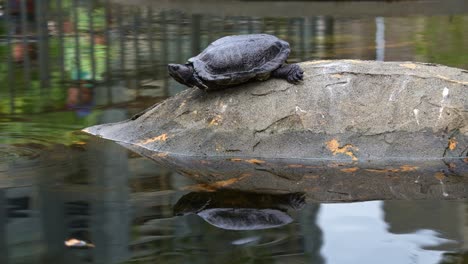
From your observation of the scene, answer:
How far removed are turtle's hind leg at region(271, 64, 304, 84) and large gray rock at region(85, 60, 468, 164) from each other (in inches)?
2.1

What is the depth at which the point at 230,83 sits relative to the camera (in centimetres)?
702

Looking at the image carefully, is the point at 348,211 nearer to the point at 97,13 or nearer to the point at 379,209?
the point at 379,209

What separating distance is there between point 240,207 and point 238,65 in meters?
1.59

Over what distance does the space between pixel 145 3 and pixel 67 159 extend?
31.1ft

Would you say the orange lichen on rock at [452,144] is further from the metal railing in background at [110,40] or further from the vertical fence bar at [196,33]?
the vertical fence bar at [196,33]

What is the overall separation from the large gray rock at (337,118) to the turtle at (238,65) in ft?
0.40

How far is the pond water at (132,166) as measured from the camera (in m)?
4.88

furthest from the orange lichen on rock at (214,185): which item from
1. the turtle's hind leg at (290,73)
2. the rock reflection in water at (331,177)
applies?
the turtle's hind leg at (290,73)

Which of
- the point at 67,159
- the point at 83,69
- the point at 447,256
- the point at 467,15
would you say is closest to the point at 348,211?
the point at 447,256

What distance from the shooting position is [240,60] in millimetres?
6941

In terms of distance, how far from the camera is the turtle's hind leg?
702 cm

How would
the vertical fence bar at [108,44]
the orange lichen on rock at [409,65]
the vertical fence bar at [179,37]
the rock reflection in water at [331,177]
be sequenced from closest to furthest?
the rock reflection in water at [331,177]
the orange lichen on rock at [409,65]
the vertical fence bar at [108,44]
the vertical fence bar at [179,37]

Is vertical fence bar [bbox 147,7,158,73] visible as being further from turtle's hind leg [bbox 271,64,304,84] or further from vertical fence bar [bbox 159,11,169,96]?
turtle's hind leg [bbox 271,64,304,84]

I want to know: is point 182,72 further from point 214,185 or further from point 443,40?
point 443,40
